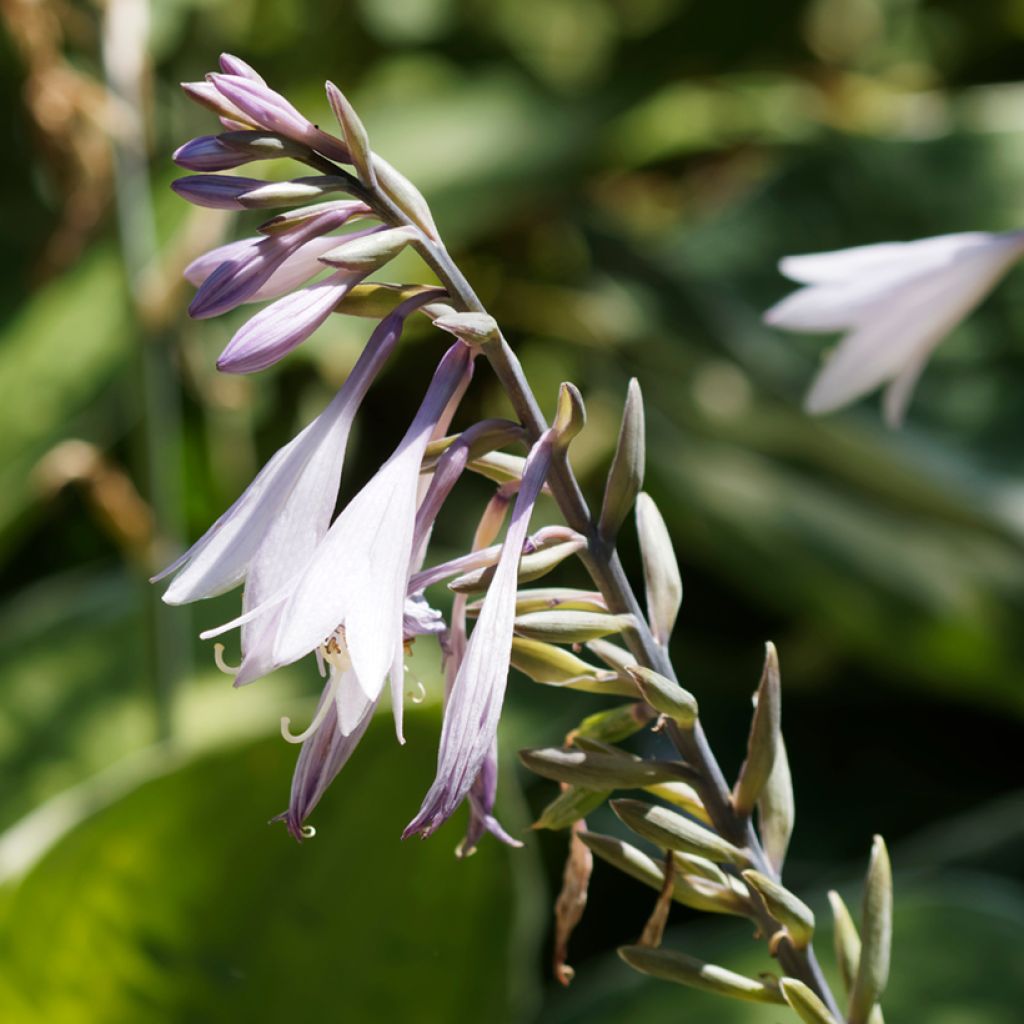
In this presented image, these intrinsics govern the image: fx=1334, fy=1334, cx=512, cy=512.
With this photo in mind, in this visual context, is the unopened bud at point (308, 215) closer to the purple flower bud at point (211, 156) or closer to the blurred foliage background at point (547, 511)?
the purple flower bud at point (211, 156)

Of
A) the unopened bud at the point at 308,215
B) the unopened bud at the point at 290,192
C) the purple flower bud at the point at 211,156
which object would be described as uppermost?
the purple flower bud at the point at 211,156

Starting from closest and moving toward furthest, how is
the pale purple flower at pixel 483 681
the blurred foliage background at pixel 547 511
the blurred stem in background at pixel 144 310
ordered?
the pale purple flower at pixel 483 681 < the blurred foliage background at pixel 547 511 < the blurred stem in background at pixel 144 310

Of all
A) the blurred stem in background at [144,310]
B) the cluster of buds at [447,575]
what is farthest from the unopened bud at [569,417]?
the blurred stem in background at [144,310]

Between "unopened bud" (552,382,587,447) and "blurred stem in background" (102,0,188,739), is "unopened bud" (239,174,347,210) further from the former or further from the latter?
"blurred stem in background" (102,0,188,739)

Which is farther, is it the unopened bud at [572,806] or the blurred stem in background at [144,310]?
the blurred stem in background at [144,310]

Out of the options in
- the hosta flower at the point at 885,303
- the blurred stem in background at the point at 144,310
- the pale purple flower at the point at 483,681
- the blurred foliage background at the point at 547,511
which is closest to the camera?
the pale purple flower at the point at 483,681

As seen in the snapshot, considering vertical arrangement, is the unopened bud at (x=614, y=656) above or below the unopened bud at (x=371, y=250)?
below

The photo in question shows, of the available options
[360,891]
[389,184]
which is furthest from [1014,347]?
[389,184]
